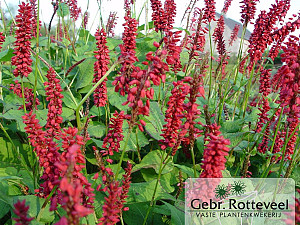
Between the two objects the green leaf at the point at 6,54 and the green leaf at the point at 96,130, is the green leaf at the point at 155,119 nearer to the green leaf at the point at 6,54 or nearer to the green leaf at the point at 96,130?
the green leaf at the point at 96,130

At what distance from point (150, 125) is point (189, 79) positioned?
4.48ft

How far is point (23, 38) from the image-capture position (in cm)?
228

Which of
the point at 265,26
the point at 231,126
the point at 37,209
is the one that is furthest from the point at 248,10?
the point at 37,209

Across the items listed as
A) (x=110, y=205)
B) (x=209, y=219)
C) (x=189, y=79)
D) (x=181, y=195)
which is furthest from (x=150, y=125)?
(x=110, y=205)

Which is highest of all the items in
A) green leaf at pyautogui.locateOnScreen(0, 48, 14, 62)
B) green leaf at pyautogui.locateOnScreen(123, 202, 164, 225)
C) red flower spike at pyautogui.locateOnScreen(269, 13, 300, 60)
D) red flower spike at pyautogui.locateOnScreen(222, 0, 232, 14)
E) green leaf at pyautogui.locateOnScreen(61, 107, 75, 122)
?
red flower spike at pyautogui.locateOnScreen(222, 0, 232, 14)

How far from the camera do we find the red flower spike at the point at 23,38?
88.3 inches

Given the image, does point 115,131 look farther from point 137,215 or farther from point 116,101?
point 116,101

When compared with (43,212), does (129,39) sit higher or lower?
higher

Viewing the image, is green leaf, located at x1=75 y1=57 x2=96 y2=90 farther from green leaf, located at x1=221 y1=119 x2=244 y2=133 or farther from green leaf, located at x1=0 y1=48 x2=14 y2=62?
green leaf, located at x1=221 y1=119 x2=244 y2=133

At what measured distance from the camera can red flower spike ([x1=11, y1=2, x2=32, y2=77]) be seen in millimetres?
2242

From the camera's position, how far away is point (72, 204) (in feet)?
2.37

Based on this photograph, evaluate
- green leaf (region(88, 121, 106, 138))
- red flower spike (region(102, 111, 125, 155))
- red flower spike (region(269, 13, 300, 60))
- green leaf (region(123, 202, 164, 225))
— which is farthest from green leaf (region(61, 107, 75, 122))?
red flower spike (region(269, 13, 300, 60))

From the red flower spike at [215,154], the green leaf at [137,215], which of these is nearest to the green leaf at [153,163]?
the green leaf at [137,215]

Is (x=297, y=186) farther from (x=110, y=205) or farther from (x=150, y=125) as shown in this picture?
(x=110, y=205)
